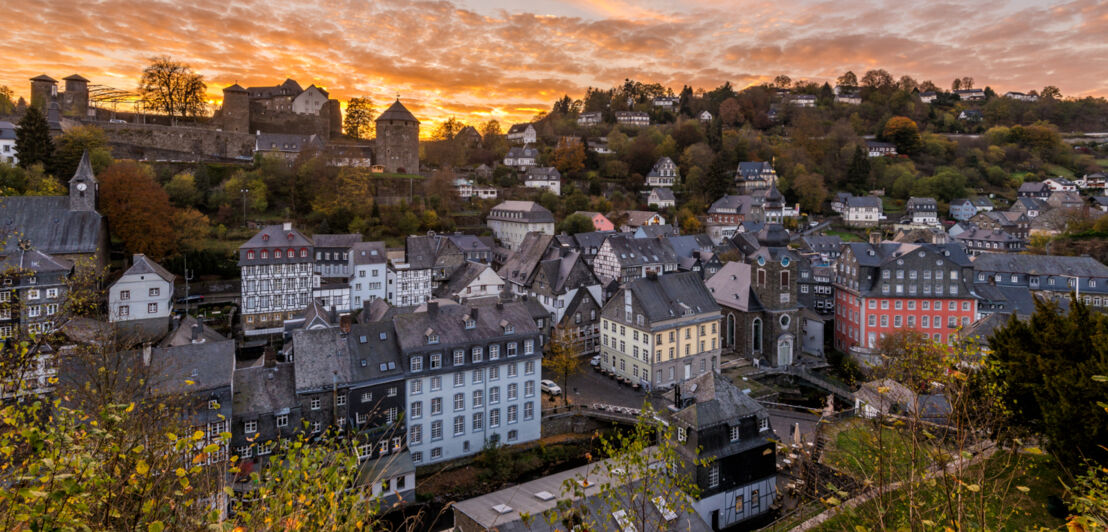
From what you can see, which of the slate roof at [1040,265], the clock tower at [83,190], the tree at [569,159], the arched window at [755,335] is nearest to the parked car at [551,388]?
the arched window at [755,335]

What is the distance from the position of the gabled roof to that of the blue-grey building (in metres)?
7.63

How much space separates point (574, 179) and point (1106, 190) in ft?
262

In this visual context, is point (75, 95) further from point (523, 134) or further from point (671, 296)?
point (671, 296)

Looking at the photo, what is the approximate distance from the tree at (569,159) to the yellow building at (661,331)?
4656cm

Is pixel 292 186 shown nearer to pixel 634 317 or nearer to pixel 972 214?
pixel 634 317

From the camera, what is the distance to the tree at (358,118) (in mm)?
81000

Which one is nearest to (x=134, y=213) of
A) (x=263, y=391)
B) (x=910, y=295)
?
(x=263, y=391)

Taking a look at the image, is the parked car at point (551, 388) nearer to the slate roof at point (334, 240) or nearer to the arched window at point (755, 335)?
the arched window at point (755, 335)

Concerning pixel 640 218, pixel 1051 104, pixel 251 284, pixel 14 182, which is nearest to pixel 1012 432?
pixel 251 284

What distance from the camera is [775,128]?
108312mm

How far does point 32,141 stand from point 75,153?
264 cm

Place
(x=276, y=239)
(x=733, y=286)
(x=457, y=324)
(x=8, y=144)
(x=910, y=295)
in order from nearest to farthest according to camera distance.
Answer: (x=457, y=324) → (x=910, y=295) → (x=276, y=239) → (x=733, y=286) → (x=8, y=144)

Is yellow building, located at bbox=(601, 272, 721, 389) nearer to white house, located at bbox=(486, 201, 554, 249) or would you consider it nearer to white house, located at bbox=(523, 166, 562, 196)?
white house, located at bbox=(486, 201, 554, 249)

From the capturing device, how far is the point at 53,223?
3541 centimetres
